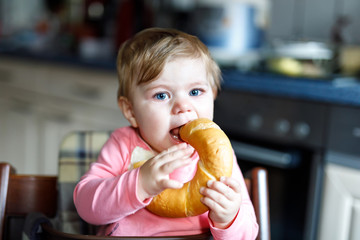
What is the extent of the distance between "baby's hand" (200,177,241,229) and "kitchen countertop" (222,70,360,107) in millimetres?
754

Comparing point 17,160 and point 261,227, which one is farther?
point 17,160

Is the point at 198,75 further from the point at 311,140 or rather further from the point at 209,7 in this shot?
the point at 209,7

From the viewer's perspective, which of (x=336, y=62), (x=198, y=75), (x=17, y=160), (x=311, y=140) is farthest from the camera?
(x=17, y=160)

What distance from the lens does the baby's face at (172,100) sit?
26.6 inches

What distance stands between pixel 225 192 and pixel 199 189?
4 cm

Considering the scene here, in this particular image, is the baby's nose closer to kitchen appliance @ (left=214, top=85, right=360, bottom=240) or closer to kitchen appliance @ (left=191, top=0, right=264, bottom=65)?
kitchen appliance @ (left=214, top=85, right=360, bottom=240)

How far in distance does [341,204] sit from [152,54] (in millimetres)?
836

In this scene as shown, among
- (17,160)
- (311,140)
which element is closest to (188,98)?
(311,140)

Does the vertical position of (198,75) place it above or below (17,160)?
above

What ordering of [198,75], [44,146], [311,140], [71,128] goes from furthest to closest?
[44,146] → [71,128] → [311,140] → [198,75]

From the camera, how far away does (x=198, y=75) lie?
0.69 metres

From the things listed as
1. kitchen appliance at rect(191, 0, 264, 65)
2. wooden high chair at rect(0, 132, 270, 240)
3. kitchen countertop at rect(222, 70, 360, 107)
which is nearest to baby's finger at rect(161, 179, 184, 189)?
wooden high chair at rect(0, 132, 270, 240)

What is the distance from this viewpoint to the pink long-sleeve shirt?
629 millimetres

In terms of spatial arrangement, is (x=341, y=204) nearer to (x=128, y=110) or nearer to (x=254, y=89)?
(x=254, y=89)
